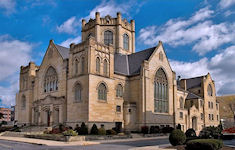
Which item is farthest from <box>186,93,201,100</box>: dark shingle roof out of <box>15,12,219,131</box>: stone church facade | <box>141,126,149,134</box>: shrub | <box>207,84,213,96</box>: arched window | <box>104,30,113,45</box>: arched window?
A: <box>141,126,149,134</box>: shrub

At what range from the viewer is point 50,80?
155 ft

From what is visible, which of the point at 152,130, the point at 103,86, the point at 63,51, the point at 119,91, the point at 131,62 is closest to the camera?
the point at 103,86

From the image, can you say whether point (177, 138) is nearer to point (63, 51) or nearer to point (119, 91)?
point (119, 91)

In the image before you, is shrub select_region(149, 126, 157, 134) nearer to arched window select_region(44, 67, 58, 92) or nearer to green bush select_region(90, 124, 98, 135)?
green bush select_region(90, 124, 98, 135)

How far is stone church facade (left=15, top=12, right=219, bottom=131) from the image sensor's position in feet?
129

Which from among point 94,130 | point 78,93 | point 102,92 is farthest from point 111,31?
point 94,130

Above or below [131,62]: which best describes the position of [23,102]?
below

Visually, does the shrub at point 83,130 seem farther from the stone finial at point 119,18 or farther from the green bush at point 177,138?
the stone finial at point 119,18

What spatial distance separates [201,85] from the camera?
213 ft

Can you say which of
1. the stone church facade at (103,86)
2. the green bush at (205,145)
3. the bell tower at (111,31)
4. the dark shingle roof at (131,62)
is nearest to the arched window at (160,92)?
the stone church facade at (103,86)

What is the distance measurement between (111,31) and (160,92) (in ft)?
59.7

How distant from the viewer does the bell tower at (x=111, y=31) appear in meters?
56.2

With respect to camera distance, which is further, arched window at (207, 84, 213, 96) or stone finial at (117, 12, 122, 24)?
arched window at (207, 84, 213, 96)

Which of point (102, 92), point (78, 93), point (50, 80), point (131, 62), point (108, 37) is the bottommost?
point (78, 93)
